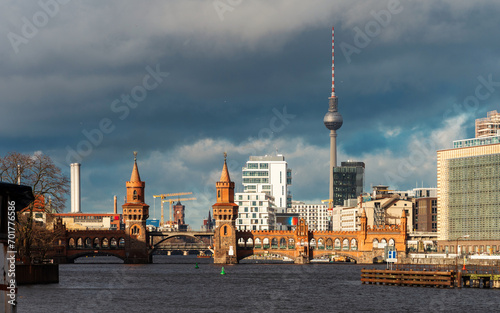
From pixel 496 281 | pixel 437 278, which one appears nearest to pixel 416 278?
pixel 437 278

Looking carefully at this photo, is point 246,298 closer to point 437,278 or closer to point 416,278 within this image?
point 416,278

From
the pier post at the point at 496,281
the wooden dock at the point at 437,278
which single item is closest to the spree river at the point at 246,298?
the wooden dock at the point at 437,278

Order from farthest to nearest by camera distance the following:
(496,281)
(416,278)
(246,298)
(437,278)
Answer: (496,281)
(416,278)
(437,278)
(246,298)

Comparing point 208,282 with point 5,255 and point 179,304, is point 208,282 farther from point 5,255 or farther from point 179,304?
point 5,255

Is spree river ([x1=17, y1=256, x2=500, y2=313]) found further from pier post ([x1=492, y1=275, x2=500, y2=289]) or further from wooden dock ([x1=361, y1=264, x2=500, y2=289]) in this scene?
pier post ([x1=492, y1=275, x2=500, y2=289])

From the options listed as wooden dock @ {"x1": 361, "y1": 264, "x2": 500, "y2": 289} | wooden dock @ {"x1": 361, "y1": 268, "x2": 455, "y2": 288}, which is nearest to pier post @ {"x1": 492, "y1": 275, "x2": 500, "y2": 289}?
wooden dock @ {"x1": 361, "y1": 264, "x2": 500, "y2": 289}

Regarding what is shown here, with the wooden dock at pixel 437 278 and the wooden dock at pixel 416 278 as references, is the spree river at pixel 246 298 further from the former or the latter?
the wooden dock at pixel 437 278

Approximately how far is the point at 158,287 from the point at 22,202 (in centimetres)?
9137

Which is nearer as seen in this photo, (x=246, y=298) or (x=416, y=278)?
(x=246, y=298)

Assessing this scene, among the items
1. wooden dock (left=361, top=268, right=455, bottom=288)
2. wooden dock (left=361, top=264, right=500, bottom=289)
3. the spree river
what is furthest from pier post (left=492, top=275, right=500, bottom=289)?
wooden dock (left=361, top=268, right=455, bottom=288)

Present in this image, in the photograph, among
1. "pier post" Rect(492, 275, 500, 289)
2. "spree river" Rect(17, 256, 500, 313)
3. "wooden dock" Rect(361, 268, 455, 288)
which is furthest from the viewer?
"pier post" Rect(492, 275, 500, 289)

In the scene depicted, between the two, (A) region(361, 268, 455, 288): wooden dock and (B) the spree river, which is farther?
(A) region(361, 268, 455, 288): wooden dock

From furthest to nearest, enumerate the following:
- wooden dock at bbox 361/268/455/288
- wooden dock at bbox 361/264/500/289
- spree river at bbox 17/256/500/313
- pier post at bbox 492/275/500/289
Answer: pier post at bbox 492/275/500/289, wooden dock at bbox 361/264/500/289, wooden dock at bbox 361/268/455/288, spree river at bbox 17/256/500/313

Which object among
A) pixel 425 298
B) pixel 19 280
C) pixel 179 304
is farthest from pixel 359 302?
pixel 19 280
